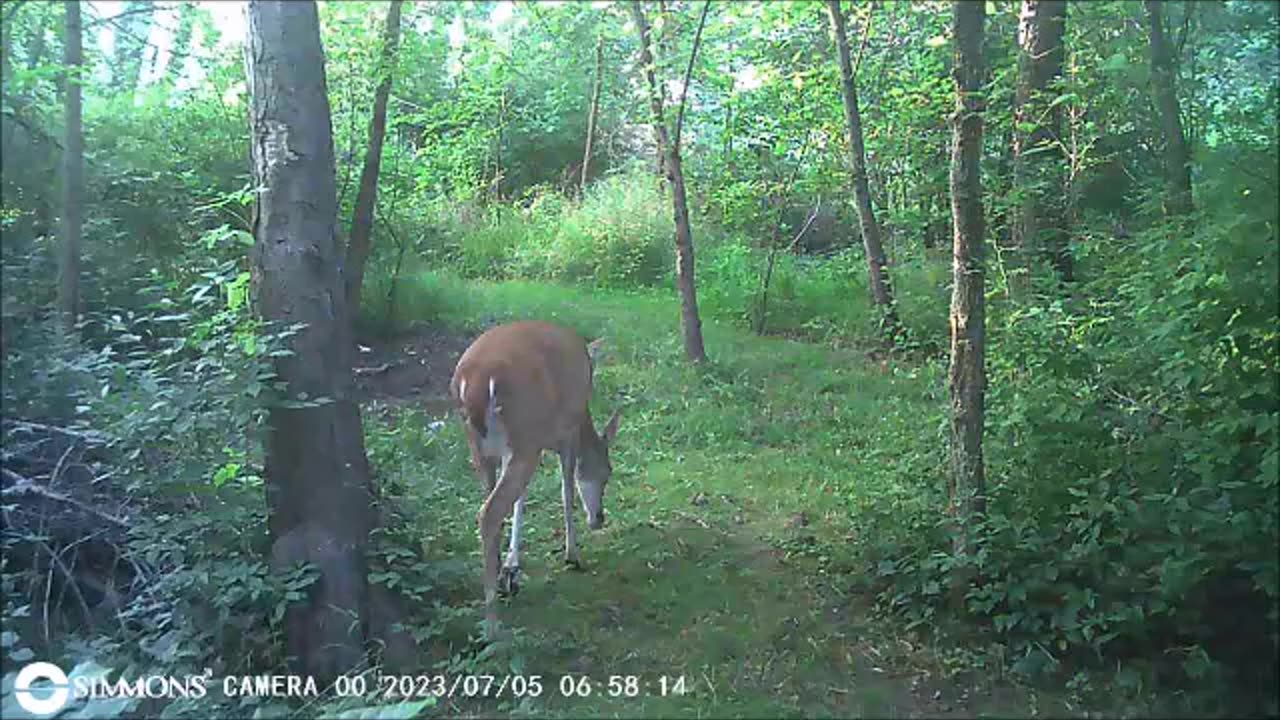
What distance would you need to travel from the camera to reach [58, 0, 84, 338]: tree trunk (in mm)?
4968

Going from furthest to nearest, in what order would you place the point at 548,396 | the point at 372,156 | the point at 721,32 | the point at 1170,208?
the point at 721,32 < the point at 372,156 < the point at 548,396 < the point at 1170,208

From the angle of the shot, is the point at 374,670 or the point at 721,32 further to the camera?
the point at 721,32

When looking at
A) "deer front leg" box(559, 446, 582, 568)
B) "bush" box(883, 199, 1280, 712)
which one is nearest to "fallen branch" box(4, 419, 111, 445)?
"deer front leg" box(559, 446, 582, 568)

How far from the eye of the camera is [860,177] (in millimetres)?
10602

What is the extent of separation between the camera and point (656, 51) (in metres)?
10.0

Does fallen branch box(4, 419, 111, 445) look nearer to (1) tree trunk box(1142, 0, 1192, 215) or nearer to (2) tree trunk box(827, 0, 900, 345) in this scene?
(1) tree trunk box(1142, 0, 1192, 215)

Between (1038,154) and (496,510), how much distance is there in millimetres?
4271

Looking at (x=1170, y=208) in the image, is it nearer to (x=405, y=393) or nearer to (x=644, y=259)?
(x=405, y=393)

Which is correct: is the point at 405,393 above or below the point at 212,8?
below

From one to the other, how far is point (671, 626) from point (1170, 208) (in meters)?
2.99

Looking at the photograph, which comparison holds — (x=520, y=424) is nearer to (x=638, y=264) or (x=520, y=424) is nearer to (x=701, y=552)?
(x=701, y=552)

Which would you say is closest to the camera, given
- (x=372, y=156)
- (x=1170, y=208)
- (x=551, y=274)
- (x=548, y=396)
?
(x=1170, y=208)

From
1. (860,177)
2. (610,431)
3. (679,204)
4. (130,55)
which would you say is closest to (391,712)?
(610,431)

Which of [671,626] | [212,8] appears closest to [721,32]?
[212,8]
